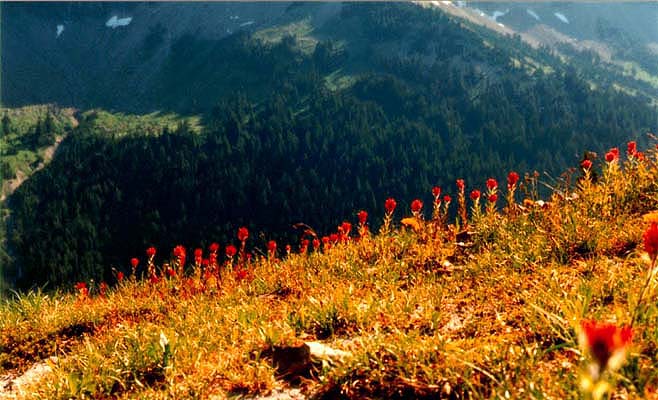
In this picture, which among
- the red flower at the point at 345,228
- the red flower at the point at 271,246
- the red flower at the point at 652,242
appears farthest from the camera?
the red flower at the point at 271,246

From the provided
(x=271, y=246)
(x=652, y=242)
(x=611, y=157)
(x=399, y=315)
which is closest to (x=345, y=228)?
(x=271, y=246)

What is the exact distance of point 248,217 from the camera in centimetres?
17500

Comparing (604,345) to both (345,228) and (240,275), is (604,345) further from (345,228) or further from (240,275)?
(240,275)

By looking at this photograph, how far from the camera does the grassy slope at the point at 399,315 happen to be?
316cm

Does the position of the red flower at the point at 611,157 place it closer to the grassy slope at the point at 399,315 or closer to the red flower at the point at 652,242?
the grassy slope at the point at 399,315

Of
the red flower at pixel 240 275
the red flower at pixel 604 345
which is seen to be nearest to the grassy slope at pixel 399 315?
the red flower at pixel 240 275

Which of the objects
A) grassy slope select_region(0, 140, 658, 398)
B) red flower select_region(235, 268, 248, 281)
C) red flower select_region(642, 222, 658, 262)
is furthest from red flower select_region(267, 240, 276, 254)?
red flower select_region(642, 222, 658, 262)

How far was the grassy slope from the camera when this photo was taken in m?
3.16

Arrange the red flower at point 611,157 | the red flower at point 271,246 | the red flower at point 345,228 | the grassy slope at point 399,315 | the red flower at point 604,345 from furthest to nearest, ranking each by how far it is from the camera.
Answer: the red flower at point 271,246 < the red flower at point 345,228 < the red flower at point 611,157 < the grassy slope at point 399,315 < the red flower at point 604,345

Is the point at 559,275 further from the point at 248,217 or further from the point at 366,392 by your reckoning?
the point at 248,217

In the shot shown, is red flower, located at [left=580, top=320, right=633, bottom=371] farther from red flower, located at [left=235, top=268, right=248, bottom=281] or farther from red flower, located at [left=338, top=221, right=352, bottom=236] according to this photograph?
red flower, located at [left=235, top=268, right=248, bottom=281]

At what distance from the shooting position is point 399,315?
434 centimetres

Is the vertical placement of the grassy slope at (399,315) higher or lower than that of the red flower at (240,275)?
higher

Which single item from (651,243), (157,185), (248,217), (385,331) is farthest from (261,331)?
(157,185)
